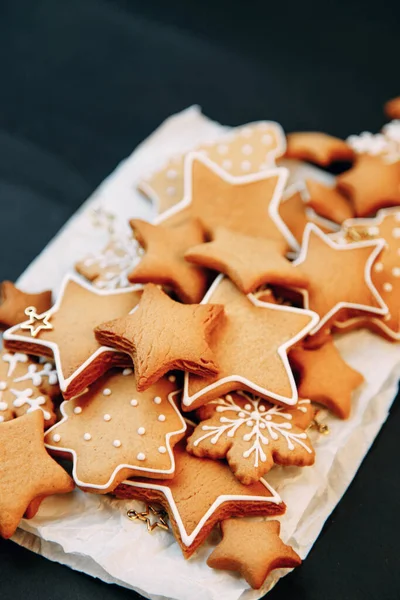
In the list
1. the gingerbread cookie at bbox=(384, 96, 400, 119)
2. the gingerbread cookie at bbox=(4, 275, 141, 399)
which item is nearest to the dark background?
the gingerbread cookie at bbox=(384, 96, 400, 119)

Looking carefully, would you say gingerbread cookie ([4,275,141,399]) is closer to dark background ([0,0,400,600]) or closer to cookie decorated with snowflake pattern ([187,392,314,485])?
cookie decorated with snowflake pattern ([187,392,314,485])

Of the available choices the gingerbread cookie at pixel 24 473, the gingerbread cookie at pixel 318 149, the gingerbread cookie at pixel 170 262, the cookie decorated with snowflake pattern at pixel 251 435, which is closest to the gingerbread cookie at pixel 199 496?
the cookie decorated with snowflake pattern at pixel 251 435

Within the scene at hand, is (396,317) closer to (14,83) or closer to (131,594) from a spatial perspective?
(131,594)

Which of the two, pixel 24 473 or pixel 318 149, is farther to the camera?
pixel 318 149

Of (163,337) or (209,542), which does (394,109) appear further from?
(209,542)

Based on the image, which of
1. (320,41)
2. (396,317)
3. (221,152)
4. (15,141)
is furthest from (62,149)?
(396,317)

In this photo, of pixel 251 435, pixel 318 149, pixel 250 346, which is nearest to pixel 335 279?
pixel 250 346
